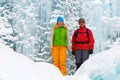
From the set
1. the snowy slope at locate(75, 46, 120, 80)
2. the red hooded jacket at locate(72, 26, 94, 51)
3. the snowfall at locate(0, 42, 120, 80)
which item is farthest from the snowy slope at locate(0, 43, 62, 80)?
the red hooded jacket at locate(72, 26, 94, 51)

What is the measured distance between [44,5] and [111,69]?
528 inches

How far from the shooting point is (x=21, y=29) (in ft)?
66.2

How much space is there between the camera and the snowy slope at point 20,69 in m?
7.29

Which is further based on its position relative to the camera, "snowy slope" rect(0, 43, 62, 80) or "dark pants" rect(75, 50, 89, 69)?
"dark pants" rect(75, 50, 89, 69)

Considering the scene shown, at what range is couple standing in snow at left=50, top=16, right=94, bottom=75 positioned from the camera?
42.3 ft

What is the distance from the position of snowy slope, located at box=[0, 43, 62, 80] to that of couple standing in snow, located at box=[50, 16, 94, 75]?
4.07 metres

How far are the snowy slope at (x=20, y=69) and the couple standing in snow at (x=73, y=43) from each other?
4071 millimetres

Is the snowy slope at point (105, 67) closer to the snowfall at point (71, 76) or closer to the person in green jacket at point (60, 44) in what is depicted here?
the snowfall at point (71, 76)

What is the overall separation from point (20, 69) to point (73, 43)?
5482mm

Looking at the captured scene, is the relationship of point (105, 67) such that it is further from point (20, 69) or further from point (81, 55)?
point (81, 55)

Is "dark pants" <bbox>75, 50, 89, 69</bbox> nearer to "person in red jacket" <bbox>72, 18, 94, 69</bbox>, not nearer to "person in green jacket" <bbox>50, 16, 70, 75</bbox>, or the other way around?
"person in red jacket" <bbox>72, 18, 94, 69</bbox>

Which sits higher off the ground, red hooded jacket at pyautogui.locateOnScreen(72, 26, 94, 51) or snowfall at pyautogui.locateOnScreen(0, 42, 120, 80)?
snowfall at pyautogui.locateOnScreen(0, 42, 120, 80)

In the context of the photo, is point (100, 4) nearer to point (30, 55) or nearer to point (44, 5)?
point (44, 5)

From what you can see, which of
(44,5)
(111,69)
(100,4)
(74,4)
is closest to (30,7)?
(44,5)
